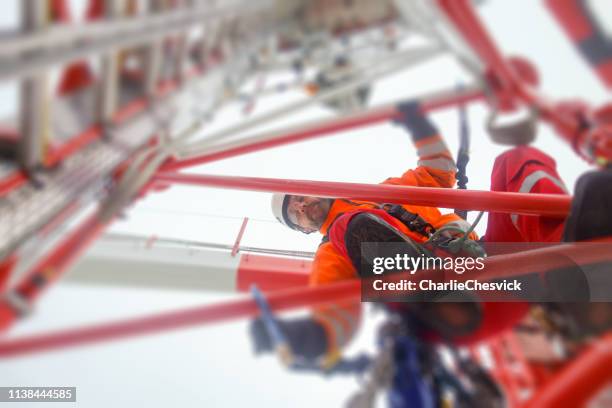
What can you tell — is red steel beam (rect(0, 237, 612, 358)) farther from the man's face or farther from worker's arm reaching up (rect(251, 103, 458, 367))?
the man's face

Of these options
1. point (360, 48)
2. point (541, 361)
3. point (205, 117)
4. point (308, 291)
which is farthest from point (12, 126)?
point (541, 361)

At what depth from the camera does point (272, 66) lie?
250 centimetres

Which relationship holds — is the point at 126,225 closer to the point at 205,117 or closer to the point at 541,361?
the point at 205,117

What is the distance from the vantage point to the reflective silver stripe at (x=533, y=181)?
45.2 inches

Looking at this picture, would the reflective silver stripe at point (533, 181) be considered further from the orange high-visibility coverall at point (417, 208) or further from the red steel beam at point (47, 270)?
the red steel beam at point (47, 270)

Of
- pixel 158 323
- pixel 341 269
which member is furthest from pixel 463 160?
pixel 158 323

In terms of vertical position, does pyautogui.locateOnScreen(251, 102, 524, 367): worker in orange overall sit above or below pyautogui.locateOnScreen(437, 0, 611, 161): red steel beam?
below

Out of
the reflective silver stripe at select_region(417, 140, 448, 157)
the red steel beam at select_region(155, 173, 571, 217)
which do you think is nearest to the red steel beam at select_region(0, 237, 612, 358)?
the red steel beam at select_region(155, 173, 571, 217)

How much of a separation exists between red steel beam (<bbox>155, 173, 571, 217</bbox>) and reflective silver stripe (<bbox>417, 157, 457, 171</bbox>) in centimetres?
22

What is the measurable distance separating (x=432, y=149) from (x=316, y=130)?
418 millimetres

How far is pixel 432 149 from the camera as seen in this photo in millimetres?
1303

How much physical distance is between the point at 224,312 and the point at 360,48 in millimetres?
2728

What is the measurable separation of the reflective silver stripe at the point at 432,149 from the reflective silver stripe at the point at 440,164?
4 cm

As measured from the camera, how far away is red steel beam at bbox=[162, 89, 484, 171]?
135 centimetres
